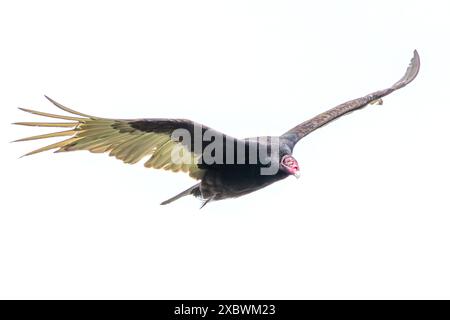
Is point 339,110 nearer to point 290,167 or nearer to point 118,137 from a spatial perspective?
point 290,167

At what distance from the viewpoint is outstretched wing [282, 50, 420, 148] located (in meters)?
11.5

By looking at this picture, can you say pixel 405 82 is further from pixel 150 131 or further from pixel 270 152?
pixel 150 131

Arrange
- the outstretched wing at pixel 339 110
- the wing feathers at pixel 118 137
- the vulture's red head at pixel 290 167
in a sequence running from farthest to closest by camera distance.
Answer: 1. the outstretched wing at pixel 339 110
2. the vulture's red head at pixel 290 167
3. the wing feathers at pixel 118 137

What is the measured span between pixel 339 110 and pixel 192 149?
109 inches

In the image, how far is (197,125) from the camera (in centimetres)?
958

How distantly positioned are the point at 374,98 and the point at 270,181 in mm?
2730

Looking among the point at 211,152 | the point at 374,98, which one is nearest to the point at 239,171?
the point at 211,152

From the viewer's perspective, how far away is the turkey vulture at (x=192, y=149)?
9.62 metres

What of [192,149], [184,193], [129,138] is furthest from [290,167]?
[129,138]

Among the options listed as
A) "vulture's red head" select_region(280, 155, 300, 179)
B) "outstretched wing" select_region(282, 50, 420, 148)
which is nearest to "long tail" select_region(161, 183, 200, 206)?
"vulture's red head" select_region(280, 155, 300, 179)

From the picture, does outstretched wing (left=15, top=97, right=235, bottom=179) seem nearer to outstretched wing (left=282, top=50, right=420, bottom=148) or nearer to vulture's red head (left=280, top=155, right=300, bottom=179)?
vulture's red head (left=280, top=155, right=300, bottom=179)

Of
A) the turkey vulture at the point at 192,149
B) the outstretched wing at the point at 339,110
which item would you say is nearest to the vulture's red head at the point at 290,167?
the turkey vulture at the point at 192,149

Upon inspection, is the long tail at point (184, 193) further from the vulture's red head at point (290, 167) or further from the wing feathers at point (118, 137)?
the vulture's red head at point (290, 167)

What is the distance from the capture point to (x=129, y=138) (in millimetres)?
9906
